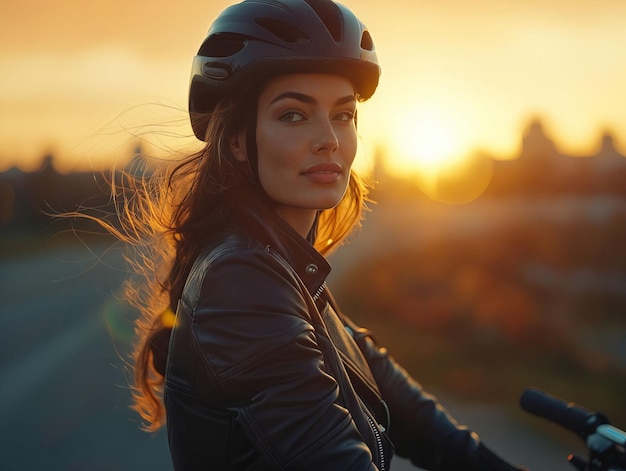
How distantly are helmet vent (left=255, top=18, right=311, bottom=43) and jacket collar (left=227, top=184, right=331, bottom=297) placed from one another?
2.06 feet

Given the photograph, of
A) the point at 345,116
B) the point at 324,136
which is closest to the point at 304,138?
the point at 324,136

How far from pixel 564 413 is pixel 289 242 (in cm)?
109

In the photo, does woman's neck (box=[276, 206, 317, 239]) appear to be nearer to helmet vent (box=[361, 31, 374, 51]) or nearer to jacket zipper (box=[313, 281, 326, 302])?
jacket zipper (box=[313, 281, 326, 302])

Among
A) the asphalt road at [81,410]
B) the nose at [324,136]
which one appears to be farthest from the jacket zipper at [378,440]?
the asphalt road at [81,410]

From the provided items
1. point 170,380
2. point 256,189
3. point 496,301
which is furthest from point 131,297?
point 496,301

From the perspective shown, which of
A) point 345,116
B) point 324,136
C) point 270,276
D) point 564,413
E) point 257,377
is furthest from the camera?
point 345,116

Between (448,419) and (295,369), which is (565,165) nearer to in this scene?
(448,419)

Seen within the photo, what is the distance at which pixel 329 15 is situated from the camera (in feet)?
8.82

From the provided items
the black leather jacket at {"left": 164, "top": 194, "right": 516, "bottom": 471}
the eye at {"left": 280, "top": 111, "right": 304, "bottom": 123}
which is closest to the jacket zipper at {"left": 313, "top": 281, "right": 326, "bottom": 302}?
the black leather jacket at {"left": 164, "top": 194, "right": 516, "bottom": 471}

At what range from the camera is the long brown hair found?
8.09 ft

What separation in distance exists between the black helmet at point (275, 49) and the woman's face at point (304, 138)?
0.06m

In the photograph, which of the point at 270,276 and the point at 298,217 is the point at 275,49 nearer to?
the point at 298,217

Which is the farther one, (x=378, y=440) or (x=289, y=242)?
(x=289, y=242)

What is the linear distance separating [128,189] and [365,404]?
1.43 meters
